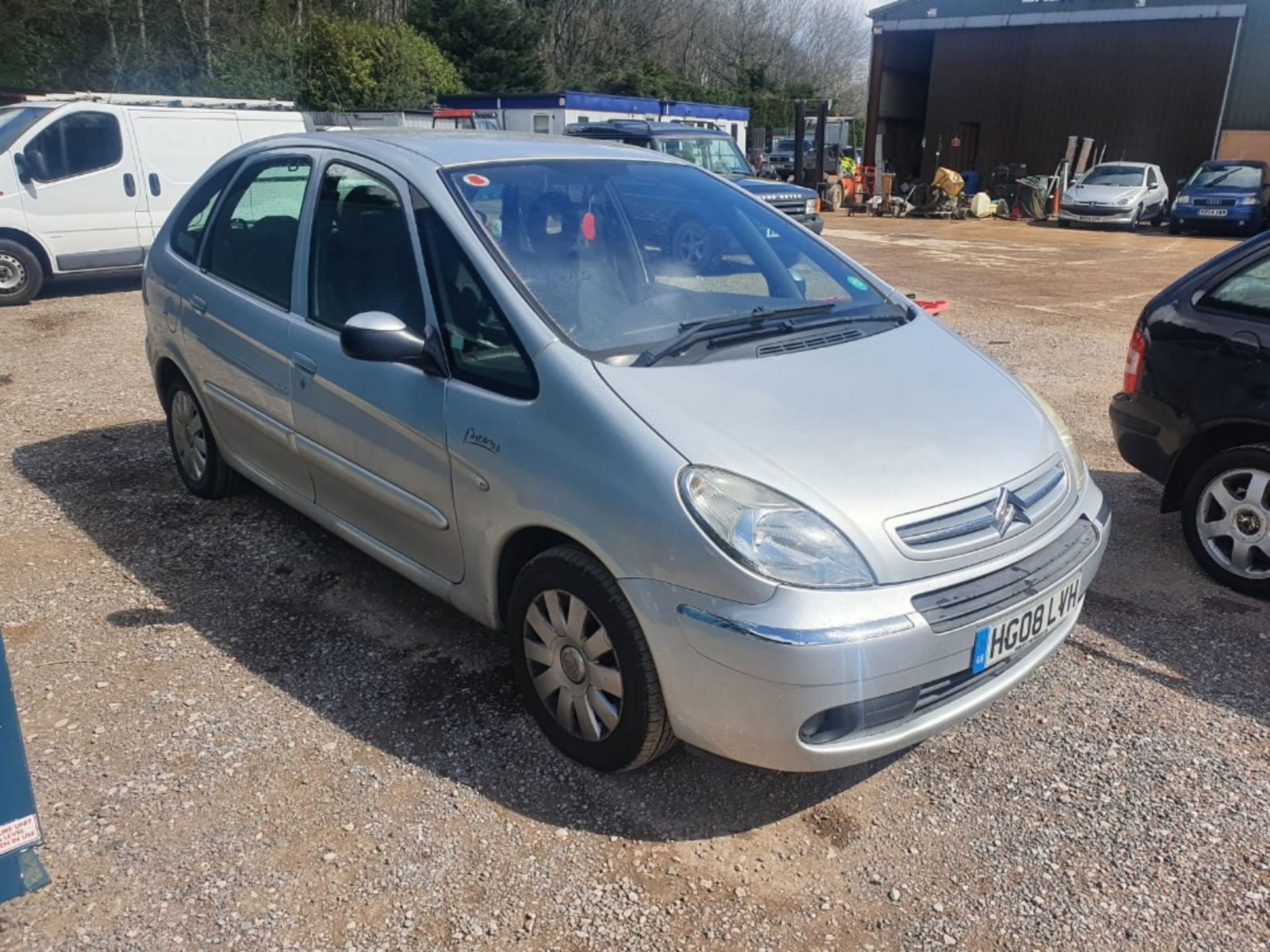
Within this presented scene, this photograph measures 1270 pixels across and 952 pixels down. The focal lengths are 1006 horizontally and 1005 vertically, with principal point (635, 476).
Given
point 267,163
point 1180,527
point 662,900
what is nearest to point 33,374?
point 267,163

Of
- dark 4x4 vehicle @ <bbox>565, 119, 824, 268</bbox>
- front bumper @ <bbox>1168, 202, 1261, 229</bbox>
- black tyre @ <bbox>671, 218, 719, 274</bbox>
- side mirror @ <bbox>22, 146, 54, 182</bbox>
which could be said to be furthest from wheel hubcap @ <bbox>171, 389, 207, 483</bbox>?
front bumper @ <bbox>1168, 202, 1261, 229</bbox>

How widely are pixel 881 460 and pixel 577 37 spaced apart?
60.1 meters

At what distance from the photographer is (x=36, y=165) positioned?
394 inches

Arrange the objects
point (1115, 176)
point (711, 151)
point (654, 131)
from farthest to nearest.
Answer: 1. point (1115, 176)
2. point (711, 151)
3. point (654, 131)

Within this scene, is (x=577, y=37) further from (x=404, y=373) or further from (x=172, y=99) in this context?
(x=404, y=373)

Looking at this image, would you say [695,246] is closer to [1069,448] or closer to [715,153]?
[1069,448]

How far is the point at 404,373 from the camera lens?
3.22 m

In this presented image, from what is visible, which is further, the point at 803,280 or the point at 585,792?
the point at 803,280

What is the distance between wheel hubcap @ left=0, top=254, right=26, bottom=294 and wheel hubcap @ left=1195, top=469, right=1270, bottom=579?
10655 mm

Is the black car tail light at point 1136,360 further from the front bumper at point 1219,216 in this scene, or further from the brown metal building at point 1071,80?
the brown metal building at point 1071,80

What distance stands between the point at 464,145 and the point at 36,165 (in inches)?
335

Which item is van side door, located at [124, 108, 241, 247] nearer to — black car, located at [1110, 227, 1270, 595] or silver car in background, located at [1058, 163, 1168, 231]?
black car, located at [1110, 227, 1270, 595]

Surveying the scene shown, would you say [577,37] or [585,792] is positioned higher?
[577,37]

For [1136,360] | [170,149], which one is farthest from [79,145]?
[1136,360]
